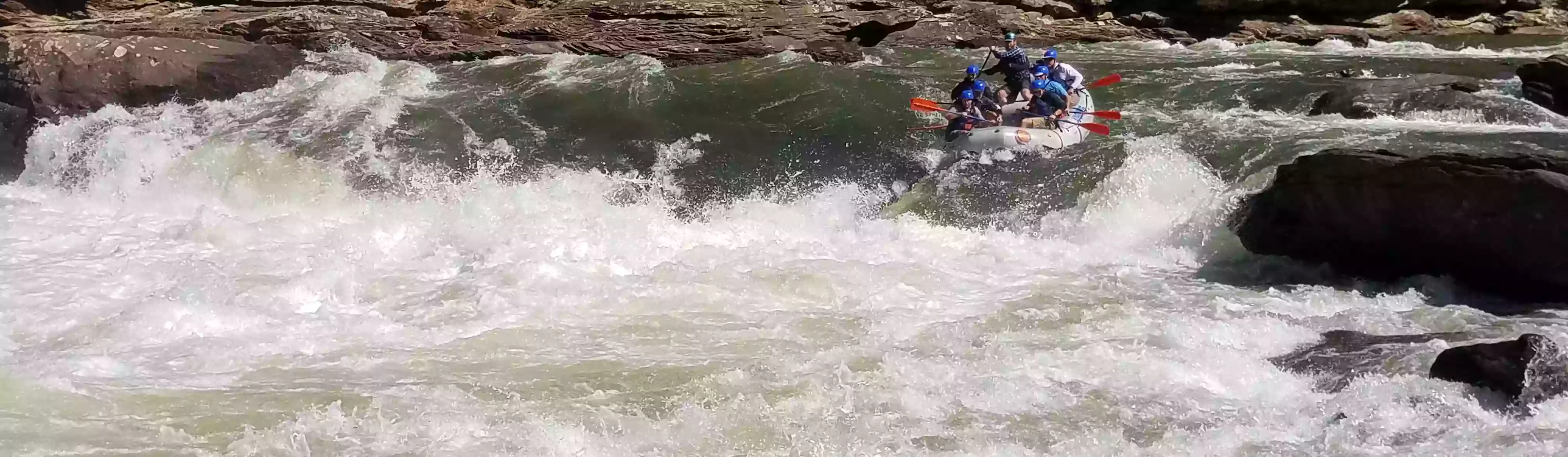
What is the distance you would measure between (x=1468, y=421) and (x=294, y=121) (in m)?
9.90

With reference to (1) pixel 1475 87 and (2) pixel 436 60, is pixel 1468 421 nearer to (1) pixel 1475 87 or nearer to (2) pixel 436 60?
(1) pixel 1475 87

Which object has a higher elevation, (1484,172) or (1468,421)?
(1484,172)

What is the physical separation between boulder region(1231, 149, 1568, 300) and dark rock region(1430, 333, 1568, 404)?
1.50m

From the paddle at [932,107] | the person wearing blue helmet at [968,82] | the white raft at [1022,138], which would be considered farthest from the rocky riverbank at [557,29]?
the white raft at [1022,138]

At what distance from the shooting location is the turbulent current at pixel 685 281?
4.82m


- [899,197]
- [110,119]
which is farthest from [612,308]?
[110,119]

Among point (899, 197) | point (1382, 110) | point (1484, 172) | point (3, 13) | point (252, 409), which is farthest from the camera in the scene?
point (3, 13)

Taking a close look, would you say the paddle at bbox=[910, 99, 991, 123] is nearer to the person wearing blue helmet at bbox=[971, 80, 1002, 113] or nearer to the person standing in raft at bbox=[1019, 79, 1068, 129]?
the person wearing blue helmet at bbox=[971, 80, 1002, 113]

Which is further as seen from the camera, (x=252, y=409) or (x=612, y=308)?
(x=612, y=308)

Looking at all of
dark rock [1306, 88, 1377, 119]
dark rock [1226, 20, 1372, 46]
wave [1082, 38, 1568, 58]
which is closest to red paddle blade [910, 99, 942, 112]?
dark rock [1306, 88, 1377, 119]

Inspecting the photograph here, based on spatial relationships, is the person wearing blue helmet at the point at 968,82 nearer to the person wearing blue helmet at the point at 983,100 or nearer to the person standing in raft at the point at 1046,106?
the person wearing blue helmet at the point at 983,100

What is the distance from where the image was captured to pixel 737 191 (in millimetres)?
9273

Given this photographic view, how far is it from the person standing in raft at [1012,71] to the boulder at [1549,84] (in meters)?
4.75

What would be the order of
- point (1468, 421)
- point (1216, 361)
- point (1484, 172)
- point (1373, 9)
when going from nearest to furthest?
point (1468, 421), point (1216, 361), point (1484, 172), point (1373, 9)
